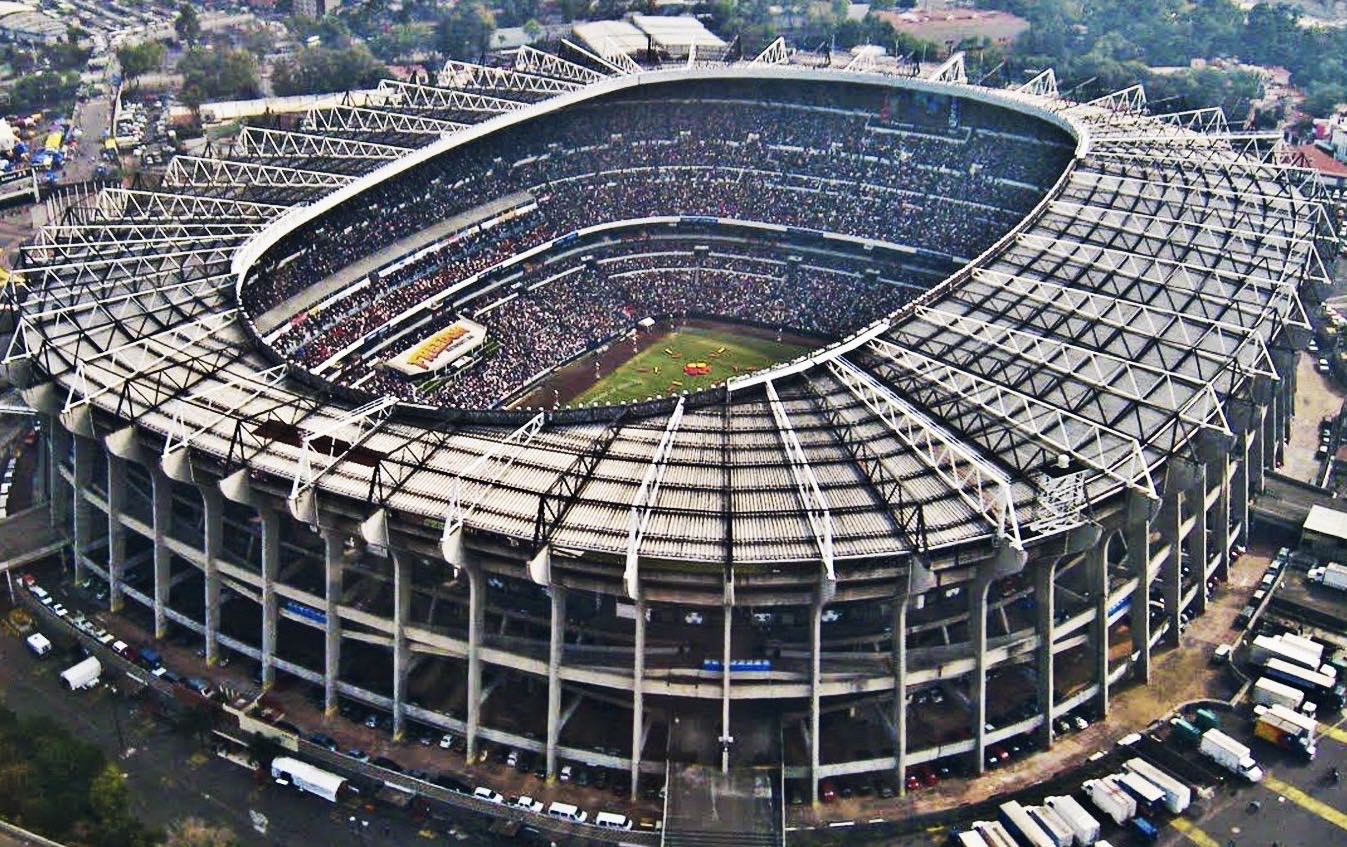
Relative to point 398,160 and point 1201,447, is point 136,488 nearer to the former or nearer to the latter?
point 398,160

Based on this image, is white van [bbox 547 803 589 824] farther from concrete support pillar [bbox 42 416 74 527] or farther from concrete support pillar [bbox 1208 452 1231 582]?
concrete support pillar [bbox 1208 452 1231 582]

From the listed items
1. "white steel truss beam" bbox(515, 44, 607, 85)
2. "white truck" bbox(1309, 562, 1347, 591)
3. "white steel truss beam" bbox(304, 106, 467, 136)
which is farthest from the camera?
"white steel truss beam" bbox(515, 44, 607, 85)

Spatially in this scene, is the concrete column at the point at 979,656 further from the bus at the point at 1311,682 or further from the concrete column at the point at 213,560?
the concrete column at the point at 213,560

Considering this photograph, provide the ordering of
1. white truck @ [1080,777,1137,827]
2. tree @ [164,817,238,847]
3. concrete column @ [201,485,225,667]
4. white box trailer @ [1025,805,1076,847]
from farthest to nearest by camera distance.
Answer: concrete column @ [201,485,225,667]
white truck @ [1080,777,1137,827]
white box trailer @ [1025,805,1076,847]
tree @ [164,817,238,847]

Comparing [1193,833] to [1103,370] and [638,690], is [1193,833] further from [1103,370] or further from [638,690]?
[638,690]

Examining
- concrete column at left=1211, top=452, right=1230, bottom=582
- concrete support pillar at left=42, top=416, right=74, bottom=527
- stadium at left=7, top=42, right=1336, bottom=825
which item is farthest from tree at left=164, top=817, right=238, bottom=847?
concrete column at left=1211, top=452, right=1230, bottom=582

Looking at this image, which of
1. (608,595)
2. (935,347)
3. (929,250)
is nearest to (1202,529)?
(935,347)

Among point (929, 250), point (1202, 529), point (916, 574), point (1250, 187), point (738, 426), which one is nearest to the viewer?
point (916, 574)

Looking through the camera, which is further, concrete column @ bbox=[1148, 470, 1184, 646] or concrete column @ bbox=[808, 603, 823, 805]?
concrete column @ bbox=[1148, 470, 1184, 646]
